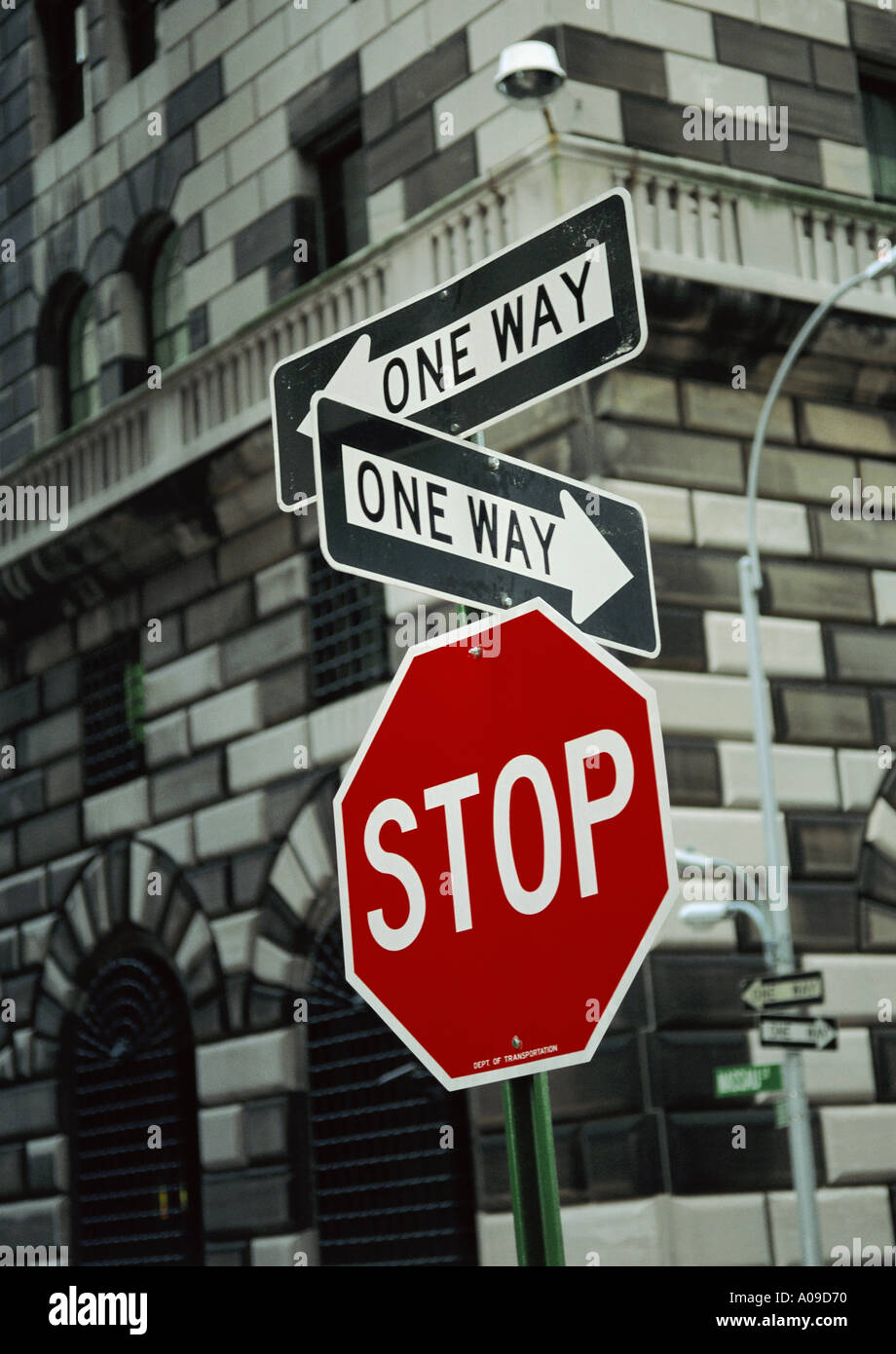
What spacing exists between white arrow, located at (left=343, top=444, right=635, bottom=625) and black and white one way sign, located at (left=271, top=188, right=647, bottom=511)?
21 cm

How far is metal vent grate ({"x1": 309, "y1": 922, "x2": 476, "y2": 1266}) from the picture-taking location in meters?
14.6

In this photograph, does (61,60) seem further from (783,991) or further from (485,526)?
(485,526)

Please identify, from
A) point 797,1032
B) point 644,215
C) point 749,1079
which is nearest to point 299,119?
point 644,215

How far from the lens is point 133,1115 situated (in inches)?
699

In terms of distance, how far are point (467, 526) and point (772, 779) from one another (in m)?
9.63

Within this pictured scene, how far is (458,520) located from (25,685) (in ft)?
52.8

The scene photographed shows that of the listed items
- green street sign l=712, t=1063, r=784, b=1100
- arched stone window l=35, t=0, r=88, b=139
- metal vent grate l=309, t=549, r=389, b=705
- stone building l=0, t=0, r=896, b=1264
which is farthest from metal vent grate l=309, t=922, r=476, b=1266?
arched stone window l=35, t=0, r=88, b=139

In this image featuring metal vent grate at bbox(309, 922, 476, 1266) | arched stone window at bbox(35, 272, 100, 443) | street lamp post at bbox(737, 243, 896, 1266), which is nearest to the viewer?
street lamp post at bbox(737, 243, 896, 1266)

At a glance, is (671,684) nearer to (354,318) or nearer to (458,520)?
(354,318)

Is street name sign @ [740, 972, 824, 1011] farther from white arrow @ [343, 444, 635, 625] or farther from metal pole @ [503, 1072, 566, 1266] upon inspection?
metal pole @ [503, 1072, 566, 1266]

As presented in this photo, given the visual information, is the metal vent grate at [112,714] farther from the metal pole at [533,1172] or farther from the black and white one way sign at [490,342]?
the metal pole at [533,1172]

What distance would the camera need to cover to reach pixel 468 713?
4484 mm

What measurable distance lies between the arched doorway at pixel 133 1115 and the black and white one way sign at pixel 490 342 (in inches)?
512
